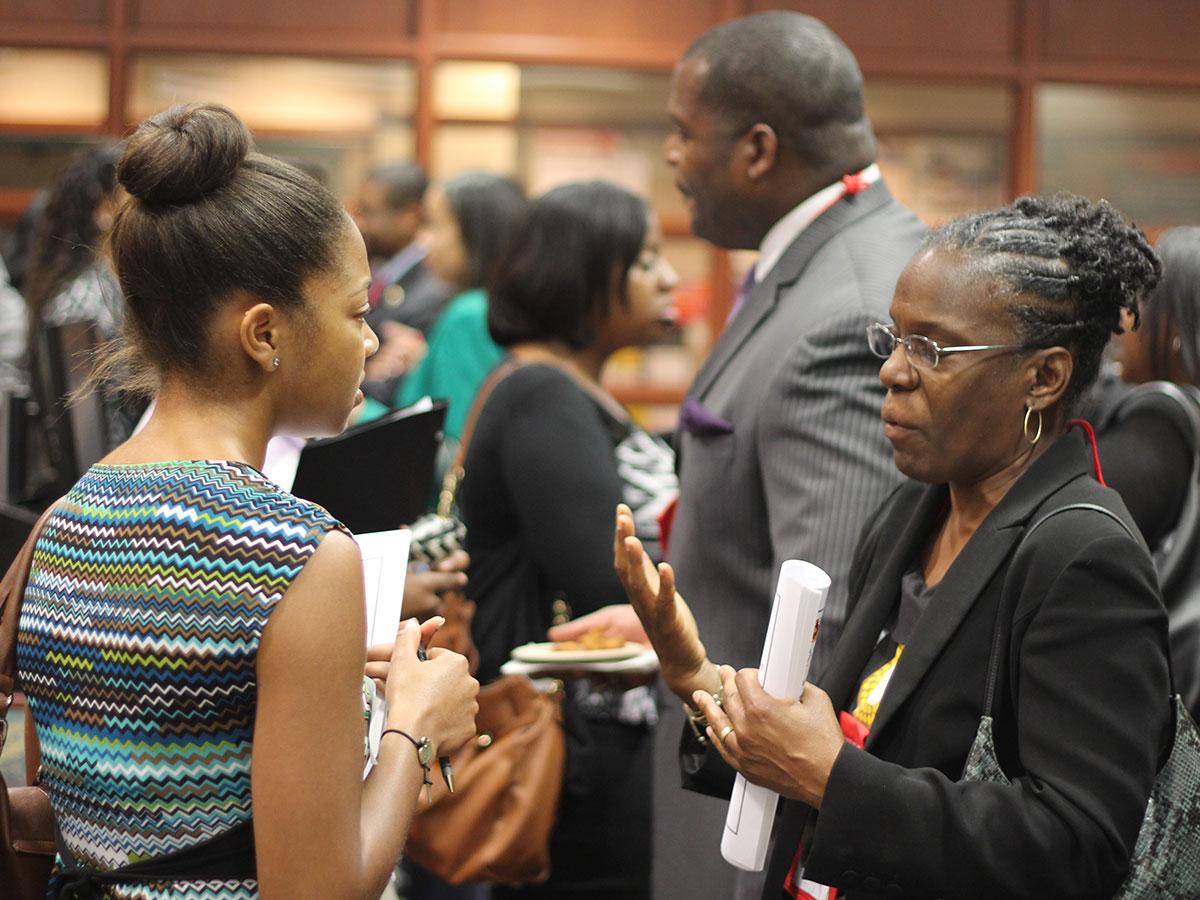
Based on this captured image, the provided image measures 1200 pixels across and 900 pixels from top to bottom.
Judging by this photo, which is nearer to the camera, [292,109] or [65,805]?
[65,805]

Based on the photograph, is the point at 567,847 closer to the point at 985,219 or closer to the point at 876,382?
the point at 876,382

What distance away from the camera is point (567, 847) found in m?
3.20

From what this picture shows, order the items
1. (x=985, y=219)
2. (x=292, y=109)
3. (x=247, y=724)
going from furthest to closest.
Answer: (x=292, y=109) → (x=985, y=219) → (x=247, y=724)

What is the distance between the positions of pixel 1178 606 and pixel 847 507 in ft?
2.70

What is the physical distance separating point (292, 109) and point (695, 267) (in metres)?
2.06

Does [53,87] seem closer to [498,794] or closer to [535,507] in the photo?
[535,507]

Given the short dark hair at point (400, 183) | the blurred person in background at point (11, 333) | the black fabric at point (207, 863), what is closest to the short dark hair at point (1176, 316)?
the black fabric at point (207, 863)

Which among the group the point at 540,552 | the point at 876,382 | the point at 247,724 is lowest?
the point at 540,552

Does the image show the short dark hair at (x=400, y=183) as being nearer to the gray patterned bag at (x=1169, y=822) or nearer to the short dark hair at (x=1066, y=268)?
the short dark hair at (x=1066, y=268)

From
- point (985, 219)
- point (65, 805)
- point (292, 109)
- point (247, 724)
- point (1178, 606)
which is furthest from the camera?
Result: point (292, 109)

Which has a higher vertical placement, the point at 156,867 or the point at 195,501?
the point at 195,501

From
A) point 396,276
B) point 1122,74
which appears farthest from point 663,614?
point 1122,74

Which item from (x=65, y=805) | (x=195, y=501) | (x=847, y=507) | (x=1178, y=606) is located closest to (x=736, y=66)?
(x=847, y=507)

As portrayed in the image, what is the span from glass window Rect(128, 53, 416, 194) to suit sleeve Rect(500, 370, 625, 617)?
4.07 m
